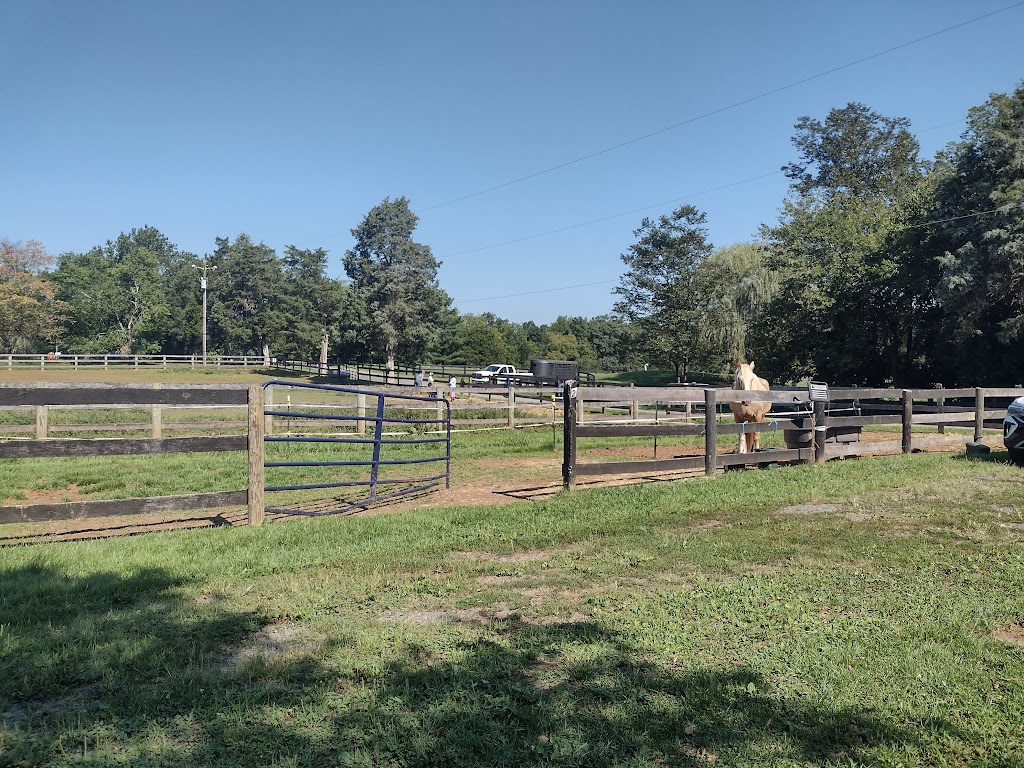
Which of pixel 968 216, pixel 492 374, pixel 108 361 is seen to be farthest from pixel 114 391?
pixel 108 361

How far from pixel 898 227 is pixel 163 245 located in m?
133

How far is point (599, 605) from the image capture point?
4359 mm

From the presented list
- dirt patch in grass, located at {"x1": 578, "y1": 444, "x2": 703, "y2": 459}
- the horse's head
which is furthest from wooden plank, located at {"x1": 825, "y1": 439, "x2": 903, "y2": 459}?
dirt patch in grass, located at {"x1": 578, "y1": 444, "x2": 703, "y2": 459}

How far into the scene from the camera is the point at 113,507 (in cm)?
612

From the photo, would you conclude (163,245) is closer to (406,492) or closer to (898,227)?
(898,227)

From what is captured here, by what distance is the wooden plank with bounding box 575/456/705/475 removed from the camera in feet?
29.1

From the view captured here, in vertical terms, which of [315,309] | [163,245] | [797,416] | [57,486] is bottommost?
[57,486]

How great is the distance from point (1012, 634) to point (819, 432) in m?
7.56

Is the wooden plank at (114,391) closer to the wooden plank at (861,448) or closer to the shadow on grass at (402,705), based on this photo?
the shadow on grass at (402,705)

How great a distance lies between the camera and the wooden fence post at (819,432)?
11078 mm

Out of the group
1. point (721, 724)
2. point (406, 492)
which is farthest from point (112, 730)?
point (406, 492)

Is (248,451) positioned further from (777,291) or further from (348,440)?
(777,291)

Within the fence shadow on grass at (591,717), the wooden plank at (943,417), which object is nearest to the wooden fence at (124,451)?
the fence shadow on grass at (591,717)

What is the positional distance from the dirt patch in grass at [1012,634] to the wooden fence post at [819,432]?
24.1 ft
